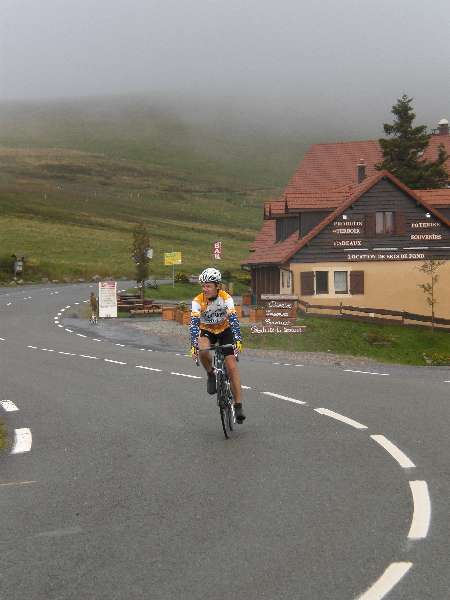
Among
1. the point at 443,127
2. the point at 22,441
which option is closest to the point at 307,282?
the point at 443,127

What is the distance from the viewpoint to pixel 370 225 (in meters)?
42.0

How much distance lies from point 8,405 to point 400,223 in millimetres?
32528

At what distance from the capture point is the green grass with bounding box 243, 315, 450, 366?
1154 inches

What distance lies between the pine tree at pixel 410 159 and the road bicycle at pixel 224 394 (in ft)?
143

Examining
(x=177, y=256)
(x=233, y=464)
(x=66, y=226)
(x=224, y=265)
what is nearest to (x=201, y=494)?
(x=233, y=464)

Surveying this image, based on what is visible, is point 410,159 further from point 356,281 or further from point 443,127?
point 356,281

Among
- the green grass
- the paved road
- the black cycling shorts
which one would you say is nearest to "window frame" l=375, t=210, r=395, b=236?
the green grass

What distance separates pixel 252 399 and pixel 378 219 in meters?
30.8

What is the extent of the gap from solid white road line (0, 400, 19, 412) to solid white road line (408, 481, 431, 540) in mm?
6631

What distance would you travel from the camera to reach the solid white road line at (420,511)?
18.8 ft

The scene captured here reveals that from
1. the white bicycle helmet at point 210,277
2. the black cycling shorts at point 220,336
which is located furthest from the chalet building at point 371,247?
the white bicycle helmet at point 210,277

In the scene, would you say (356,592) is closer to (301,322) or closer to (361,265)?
(301,322)

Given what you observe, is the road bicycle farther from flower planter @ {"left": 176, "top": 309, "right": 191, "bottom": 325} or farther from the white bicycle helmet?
flower planter @ {"left": 176, "top": 309, "right": 191, "bottom": 325}

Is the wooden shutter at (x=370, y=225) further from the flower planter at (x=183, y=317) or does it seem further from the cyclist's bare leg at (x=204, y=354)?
the cyclist's bare leg at (x=204, y=354)
